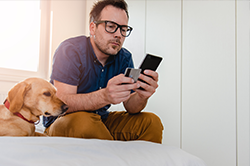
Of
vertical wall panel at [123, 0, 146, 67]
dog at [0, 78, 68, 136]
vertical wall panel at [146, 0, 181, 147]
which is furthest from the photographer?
vertical wall panel at [123, 0, 146, 67]

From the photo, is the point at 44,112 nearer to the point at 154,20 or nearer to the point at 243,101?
the point at 243,101

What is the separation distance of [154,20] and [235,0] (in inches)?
30.1

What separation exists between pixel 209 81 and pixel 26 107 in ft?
4.75

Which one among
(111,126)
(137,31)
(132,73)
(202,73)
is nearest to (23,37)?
(137,31)

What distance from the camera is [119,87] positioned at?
0.91 meters

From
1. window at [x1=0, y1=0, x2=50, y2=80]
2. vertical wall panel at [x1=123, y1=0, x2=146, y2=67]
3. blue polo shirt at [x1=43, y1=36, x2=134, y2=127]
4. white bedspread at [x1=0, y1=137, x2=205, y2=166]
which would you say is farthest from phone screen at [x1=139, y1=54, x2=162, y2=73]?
window at [x1=0, y1=0, x2=50, y2=80]

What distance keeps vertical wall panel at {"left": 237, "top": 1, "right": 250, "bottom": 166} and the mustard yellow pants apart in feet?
2.44

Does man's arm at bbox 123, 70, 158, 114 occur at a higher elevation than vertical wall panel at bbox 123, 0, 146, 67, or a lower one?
lower

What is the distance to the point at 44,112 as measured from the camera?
769 mm

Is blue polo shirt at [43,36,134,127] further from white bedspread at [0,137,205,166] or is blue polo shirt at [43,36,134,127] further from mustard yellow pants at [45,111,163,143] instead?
white bedspread at [0,137,205,166]

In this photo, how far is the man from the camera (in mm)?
981

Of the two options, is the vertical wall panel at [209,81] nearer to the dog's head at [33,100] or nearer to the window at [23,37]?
the dog's head at [33,100]

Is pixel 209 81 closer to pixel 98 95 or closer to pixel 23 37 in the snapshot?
pixel 98 95

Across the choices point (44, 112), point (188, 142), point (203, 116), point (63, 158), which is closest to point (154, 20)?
point (203, 116)
